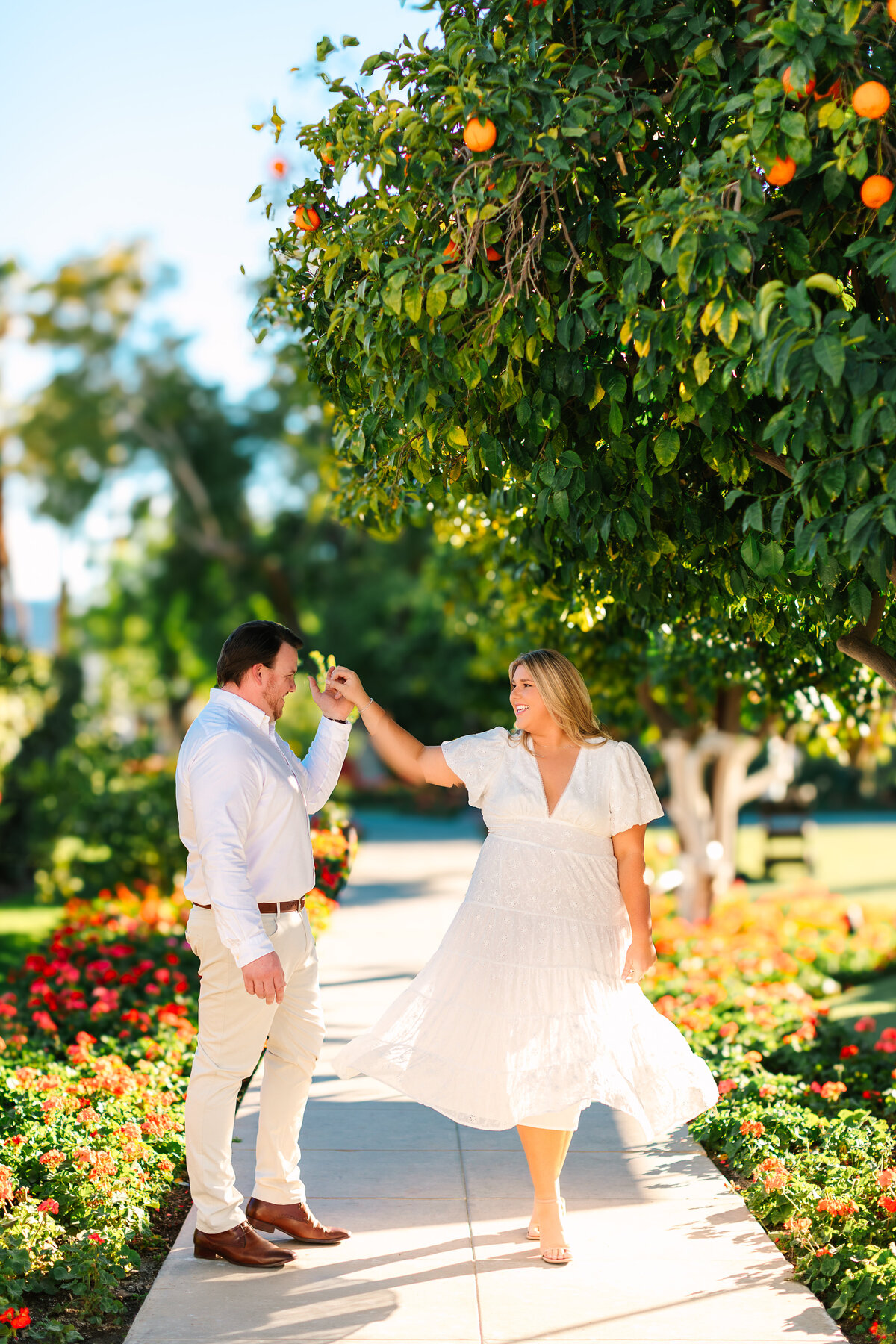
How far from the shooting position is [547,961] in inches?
159

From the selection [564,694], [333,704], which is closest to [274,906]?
[333,704]

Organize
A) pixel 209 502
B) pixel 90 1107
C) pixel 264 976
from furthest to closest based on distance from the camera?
pixel 209 502
pixel 90 1107
pixel 264 976

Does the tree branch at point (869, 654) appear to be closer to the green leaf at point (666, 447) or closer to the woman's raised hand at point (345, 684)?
the green leaf at point (666, 447)

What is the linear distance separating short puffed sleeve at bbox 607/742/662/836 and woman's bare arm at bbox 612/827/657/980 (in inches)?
1.5

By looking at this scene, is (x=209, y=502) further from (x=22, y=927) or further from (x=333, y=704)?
(x=333, y=704)

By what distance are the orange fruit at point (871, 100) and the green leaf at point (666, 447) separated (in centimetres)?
93

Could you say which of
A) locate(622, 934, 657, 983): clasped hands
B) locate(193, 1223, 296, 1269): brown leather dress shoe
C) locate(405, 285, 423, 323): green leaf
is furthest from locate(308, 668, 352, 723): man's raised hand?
locate(193, 1223, 296, 1269): brown leather dress shoe

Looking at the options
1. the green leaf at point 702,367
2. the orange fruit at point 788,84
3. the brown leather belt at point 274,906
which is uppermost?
the orange fruit at point 788,84

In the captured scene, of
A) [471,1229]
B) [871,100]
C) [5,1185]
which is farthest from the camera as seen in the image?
[471,1229]

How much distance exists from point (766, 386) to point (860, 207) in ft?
2.27

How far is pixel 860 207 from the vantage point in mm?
3463

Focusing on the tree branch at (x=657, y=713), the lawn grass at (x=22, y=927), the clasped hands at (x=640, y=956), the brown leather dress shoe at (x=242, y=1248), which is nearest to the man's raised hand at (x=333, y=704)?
the clasped hands at (x=640, y=956)

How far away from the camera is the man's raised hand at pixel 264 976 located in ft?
12.2

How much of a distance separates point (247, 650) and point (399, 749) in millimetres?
614
